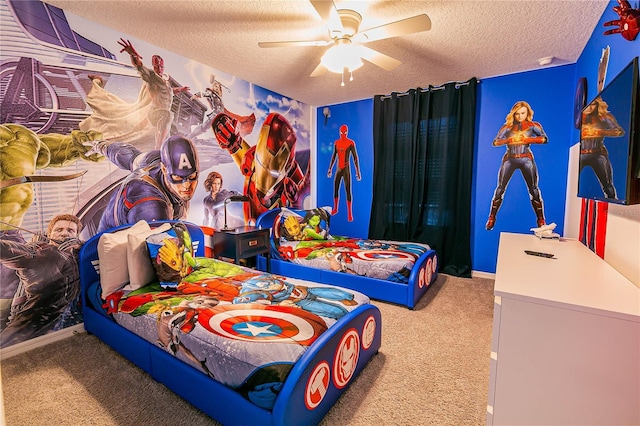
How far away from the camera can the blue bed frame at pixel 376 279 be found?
283cm

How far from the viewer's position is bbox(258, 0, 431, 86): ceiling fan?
1776mm

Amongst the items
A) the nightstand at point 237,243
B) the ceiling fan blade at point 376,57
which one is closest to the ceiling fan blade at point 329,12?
the ceiling fan blade at point 376,57

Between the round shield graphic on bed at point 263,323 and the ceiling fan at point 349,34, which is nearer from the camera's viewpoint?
the round shield graphic on bed at point 263,323

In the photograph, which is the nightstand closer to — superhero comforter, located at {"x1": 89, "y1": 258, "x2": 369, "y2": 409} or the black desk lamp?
the black desk lamp

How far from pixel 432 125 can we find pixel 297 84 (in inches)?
73.4

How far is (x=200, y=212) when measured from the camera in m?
3.29

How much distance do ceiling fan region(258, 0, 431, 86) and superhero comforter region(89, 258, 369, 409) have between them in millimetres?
1754

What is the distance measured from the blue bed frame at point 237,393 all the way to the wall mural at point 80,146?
558mm

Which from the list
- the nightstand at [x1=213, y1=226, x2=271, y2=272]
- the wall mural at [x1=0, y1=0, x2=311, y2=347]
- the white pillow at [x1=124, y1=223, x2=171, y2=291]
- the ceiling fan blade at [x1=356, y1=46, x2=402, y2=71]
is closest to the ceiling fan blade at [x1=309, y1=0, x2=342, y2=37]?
the ceiling fan blade at [x1=356, y1=46, x2=402, y2=71]

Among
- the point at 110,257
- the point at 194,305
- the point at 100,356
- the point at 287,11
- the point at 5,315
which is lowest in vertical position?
the point at 100,356

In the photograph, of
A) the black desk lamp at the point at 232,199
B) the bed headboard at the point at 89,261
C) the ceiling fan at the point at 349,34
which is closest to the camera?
the ceiling fan at the point at 349,34

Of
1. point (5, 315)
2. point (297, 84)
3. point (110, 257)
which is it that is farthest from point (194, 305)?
point (297, 84)

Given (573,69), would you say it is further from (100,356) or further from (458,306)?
(100,356)

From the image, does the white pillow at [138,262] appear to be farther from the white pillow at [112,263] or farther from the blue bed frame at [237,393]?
the blue bed frame at [237,393]
